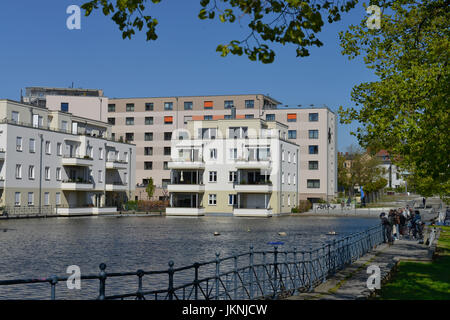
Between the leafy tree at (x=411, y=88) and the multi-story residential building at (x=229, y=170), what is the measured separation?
46.8 m

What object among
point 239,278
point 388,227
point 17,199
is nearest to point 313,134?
point 17,199

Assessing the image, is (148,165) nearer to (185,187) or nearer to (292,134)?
(292,134)

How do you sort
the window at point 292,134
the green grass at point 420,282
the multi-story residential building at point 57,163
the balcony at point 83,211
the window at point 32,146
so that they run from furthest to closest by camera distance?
the window at point 292,134, the balcony at point 83,211, the window at point 32,146, the multi-story residential building at point 57,163, the green grass at point 420,282

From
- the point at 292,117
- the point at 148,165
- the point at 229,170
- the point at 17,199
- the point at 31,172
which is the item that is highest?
the point at 292,117

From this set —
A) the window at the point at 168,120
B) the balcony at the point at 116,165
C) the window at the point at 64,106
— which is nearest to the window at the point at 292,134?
the window at the point at 168,120

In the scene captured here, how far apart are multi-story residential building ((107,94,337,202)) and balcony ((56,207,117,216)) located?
19.9 m

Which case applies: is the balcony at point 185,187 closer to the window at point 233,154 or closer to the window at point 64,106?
the window at point 233,154

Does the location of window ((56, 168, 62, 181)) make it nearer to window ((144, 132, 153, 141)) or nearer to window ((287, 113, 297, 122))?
window ((144, 132, 153, 141))

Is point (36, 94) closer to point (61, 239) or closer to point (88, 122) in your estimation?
point (88, 122)

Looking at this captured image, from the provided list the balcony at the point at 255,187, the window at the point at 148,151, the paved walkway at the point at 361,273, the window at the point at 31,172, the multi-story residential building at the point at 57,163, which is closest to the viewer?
the paved walkway at the point at 361,273

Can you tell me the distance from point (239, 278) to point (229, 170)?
2372 inches

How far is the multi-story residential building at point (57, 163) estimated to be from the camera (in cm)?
5828

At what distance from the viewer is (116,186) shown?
74.8 metres

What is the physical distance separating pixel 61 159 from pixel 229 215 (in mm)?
20525
